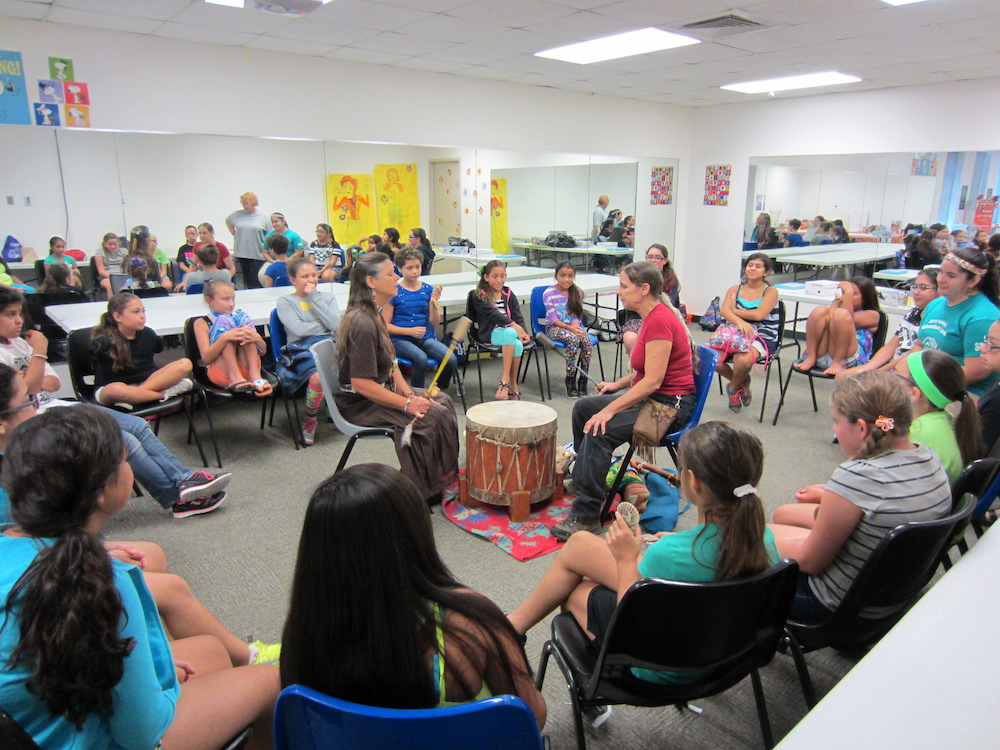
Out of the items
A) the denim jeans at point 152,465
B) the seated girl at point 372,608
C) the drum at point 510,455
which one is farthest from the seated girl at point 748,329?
the seated girl at point 372,608

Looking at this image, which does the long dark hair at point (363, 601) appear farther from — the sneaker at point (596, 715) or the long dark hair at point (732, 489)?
the sneaker at point (596, 715)

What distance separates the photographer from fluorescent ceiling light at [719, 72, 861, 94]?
19.1 feet

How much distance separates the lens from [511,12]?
3.88 meters

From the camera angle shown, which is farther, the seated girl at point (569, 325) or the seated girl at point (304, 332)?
the seated girl at point (569, 325)

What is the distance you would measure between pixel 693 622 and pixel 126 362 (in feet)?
10.6

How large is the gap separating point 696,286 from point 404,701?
7.80 meters

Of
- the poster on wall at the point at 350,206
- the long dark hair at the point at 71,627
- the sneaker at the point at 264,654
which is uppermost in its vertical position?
the poster on wall at the point at 350,206

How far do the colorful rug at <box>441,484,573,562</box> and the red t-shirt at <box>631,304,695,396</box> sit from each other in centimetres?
80

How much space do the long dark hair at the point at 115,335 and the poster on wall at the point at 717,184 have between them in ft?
21.3

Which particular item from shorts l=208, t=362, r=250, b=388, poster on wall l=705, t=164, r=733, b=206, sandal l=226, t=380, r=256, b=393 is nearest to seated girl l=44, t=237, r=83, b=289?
shorts l=208, t=362, r=250, b=388

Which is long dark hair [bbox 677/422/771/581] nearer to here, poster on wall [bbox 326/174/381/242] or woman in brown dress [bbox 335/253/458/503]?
woman in brown dress [bbox 335/253/458/503]

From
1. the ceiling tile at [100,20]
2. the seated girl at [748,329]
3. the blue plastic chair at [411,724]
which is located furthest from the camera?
the seated girl at [748,329]

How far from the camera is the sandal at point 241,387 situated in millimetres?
3922

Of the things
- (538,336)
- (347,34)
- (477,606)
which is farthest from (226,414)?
(477,606)
